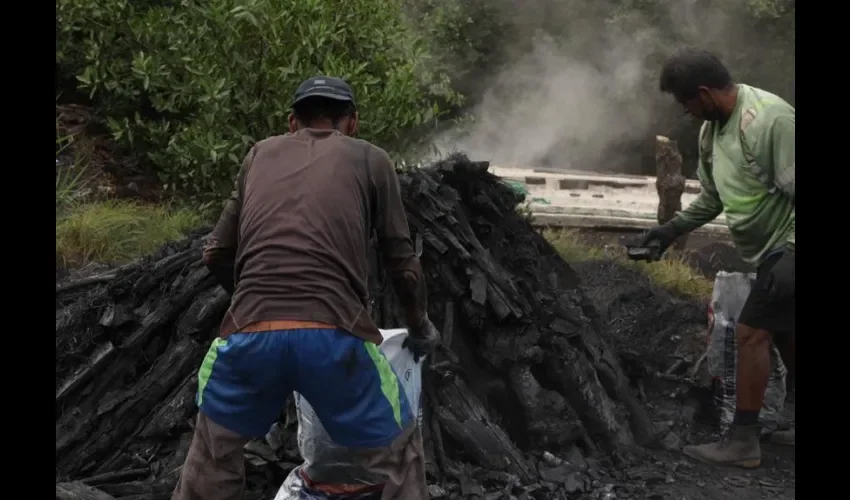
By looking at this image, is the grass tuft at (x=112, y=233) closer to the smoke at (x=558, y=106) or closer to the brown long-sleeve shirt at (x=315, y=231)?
the brown long-sleeve shirt at (x=315, y=231)

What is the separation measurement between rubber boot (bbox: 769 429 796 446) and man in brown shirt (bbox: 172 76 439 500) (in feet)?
9.10

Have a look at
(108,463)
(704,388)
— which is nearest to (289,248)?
(108,463)

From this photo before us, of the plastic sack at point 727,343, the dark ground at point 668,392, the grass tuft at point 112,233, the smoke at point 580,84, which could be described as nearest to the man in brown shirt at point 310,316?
the dark ground at point 668,392

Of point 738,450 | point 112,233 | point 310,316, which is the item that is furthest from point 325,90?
point 112,233

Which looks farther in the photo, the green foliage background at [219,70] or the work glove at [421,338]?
the green foliage background at [219,70]

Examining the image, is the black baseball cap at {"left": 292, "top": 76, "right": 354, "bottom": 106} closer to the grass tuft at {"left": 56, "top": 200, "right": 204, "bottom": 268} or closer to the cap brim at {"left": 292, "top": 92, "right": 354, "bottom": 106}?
the cap brim at {"left": 292, "top": 92, "right": 354, "bottom": 106}

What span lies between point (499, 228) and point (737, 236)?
1436mm

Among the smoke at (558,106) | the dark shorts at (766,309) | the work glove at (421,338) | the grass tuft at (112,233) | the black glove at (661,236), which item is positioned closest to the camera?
the work glove at (421,338)

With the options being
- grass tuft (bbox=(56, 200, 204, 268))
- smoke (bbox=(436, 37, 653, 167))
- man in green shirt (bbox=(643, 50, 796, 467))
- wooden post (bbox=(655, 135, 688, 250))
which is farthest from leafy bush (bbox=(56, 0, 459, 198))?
smoke (bbox=(436, 37, 653, 167))

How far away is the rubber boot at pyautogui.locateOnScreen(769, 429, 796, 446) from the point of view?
5.16m

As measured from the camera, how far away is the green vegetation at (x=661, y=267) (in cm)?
781

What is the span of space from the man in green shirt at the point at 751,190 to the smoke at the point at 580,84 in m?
11.4

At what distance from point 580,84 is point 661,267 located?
9159 millimetres

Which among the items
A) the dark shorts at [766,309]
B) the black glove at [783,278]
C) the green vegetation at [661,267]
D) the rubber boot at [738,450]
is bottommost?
the rubber boot at [738,450]
